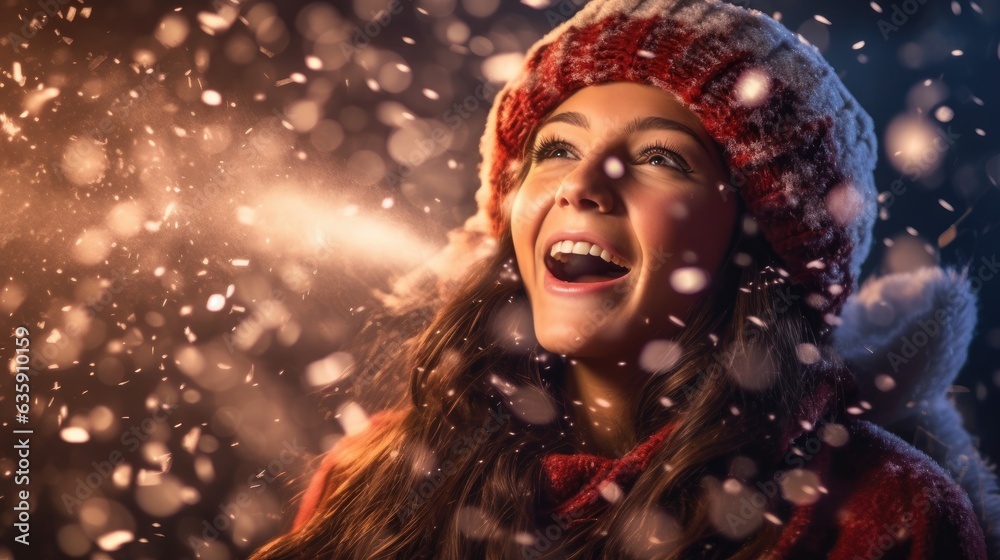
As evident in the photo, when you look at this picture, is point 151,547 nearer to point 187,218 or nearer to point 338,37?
point 187,218

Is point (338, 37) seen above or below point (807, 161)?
below

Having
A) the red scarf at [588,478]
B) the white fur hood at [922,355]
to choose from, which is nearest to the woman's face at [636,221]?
the red scarf at [588,478]

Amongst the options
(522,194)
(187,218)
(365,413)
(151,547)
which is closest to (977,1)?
(522,194)

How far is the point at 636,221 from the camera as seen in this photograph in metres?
0.96

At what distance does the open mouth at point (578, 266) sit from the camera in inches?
39.3

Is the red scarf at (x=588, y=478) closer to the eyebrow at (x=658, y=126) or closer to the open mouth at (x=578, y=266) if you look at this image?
the open mouth at (x=578, y=266)

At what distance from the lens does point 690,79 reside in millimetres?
946

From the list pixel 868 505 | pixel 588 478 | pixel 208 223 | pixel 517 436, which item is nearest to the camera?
pixel 868 505

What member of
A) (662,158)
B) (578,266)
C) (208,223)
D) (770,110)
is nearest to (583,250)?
(578,266)

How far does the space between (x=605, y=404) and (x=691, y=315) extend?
0.60 feet

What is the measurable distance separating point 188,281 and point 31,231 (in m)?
0.36

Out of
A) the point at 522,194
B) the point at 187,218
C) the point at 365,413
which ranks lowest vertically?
the point at 365,413

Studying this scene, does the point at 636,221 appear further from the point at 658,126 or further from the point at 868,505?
the point at 868,505

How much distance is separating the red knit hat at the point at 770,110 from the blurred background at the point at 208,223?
8.1 inches
